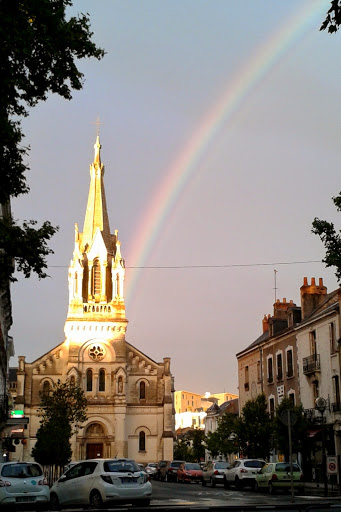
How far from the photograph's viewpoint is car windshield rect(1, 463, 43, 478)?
20766mm

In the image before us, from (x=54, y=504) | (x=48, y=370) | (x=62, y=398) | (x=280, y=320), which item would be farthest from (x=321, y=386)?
(x=48, y=370)

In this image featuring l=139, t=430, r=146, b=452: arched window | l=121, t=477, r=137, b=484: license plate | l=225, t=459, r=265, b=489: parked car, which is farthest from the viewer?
l=139, t=430, r=146, b=452: arched window

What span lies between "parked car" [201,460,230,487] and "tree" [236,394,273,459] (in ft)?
19.3

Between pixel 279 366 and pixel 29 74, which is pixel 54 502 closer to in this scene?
pixel 29 74

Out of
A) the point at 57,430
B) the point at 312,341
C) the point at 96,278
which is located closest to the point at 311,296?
the point at 312,341

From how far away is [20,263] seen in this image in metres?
15.4

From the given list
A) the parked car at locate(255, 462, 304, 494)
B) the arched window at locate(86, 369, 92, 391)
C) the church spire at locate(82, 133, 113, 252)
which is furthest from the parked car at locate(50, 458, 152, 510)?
the church spire at locate(82, 133, 113, 252)

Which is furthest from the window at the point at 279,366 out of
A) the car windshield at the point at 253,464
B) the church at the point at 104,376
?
the church at the point at 104,376

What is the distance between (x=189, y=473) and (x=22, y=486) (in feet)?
97.8

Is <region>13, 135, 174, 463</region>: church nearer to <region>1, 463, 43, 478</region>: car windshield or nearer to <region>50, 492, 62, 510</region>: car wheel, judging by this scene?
<region>50, 492, 62, 510</region>: car wheel

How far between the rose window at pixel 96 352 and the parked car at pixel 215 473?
32.8 meters

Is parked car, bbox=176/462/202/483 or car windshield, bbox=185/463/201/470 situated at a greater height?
car windshield, bbox=185/463/201/470

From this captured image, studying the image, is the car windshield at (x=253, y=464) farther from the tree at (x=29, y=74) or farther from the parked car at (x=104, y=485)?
the tree at (x=29, y=74)

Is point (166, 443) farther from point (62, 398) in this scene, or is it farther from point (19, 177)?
point (19, 177)
